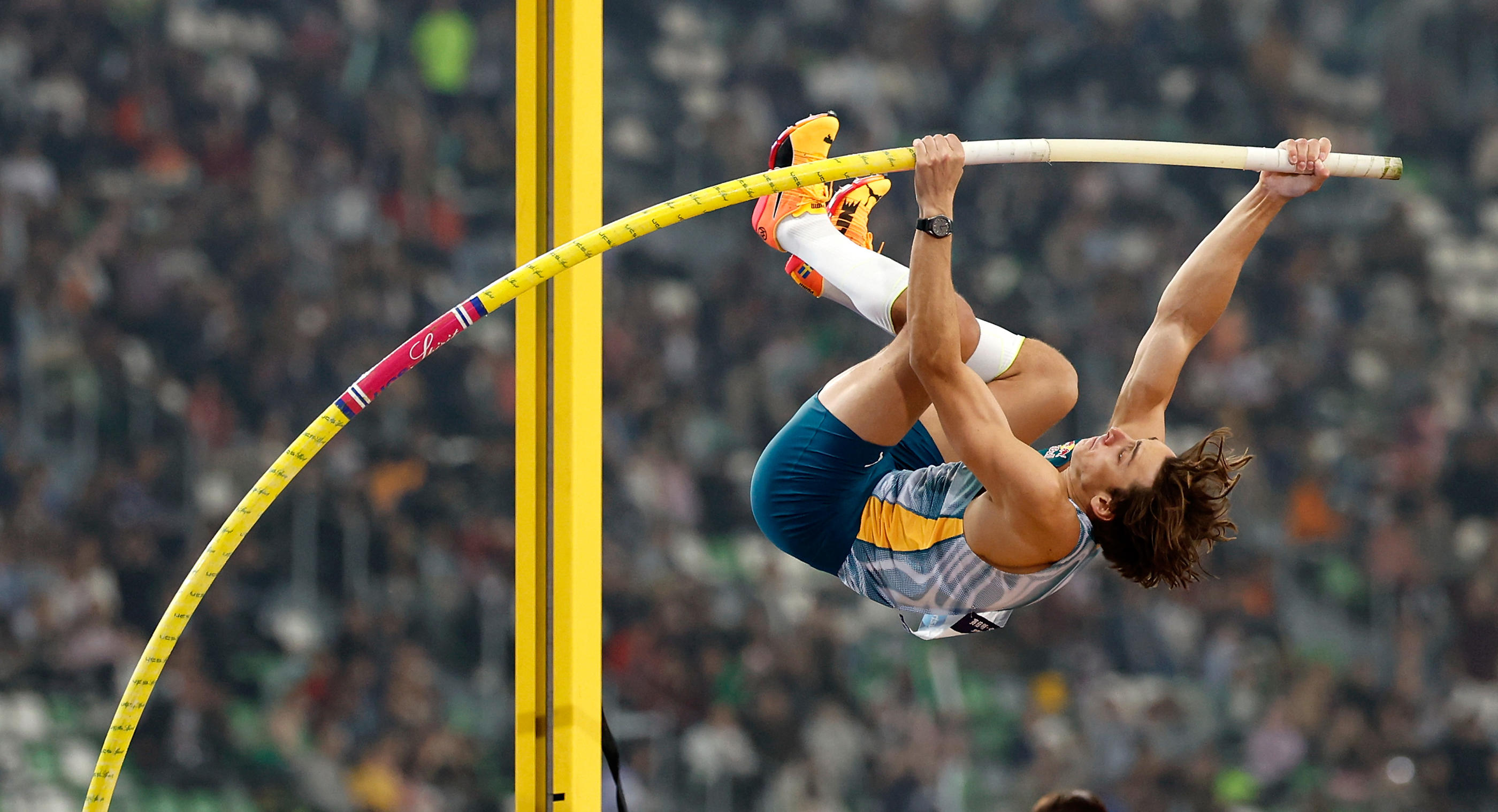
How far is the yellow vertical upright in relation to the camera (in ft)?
9.82

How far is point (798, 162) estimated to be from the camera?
8.50 ft

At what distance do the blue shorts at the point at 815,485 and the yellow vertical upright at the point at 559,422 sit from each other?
22.3 inches

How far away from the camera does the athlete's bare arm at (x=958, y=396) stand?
2238mm

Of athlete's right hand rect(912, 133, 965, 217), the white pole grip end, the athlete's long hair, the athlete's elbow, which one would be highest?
the white pole grip end

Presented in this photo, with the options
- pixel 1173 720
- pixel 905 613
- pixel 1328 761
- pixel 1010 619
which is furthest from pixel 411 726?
pixel 1328 761

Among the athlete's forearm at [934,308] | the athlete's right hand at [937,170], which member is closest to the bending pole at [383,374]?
the athlete's right hand at [937,170]

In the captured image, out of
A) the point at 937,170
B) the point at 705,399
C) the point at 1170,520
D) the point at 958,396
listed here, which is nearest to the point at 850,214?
the point at 937,170

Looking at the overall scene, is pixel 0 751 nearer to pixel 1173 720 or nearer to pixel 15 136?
pixel 15 136

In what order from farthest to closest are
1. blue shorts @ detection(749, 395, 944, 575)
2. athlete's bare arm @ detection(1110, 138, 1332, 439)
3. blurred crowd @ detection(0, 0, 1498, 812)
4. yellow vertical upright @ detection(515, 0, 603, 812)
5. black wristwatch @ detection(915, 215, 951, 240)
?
blurred crowd @ detection(0, 0, 1498, 812)
yellow vertical upright @ detection(515, 0, 603, 812)
athlete's bare arm @ detection(1110, 138, 1332, 439)
blue shorts @ detection(749, 395, 944, 575)
black wristwatch @ detection(915, 215, 951, 240)

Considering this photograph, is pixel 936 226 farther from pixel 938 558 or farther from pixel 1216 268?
pixel 1216 268

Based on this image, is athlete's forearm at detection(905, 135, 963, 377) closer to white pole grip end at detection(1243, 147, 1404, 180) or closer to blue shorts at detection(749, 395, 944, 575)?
blue shorts at detection(749, 395, 944, 575)

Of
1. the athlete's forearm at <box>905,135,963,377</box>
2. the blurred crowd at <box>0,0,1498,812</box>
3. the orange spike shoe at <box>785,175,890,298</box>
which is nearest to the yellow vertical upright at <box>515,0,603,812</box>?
the blurred crowd at <box>0,0,1498,812</box>

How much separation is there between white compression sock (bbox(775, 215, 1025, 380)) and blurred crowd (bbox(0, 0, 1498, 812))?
1.04 metres

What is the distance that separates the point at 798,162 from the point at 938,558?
30.1 inches
